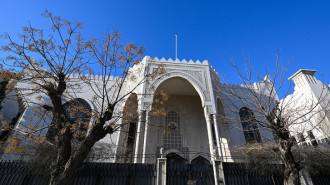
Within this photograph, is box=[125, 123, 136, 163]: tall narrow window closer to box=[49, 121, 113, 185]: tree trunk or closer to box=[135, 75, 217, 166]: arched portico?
box=[135, 75, 217, 166]: arched portico

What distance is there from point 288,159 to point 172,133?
24.8 ft

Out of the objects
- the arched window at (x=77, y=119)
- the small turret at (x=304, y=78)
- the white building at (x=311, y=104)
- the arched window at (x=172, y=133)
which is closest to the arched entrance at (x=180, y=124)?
the arched window at (x=172, y=133)

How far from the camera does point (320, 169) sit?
246 inches

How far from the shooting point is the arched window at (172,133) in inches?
422

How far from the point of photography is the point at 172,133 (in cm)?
1116

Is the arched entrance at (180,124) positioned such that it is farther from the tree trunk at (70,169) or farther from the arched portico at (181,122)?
the tree trunk at (70,169)

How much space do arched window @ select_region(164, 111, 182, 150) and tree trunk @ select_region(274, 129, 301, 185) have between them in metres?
6.66

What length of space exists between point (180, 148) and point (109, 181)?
231 inches

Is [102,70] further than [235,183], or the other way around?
[235,183]

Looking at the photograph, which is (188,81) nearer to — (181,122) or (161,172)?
(181,122)

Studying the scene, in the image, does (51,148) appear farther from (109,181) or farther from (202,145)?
(202,145)

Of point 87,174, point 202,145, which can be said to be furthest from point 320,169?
point 87,174

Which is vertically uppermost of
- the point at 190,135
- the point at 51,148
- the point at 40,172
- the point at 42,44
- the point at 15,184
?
the point at 42,44

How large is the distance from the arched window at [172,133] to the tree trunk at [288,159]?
262 inches
